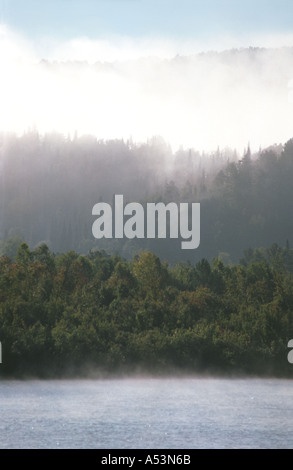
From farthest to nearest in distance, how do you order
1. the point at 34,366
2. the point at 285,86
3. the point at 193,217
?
the point at 193,217 → the point at 285,86 → the point at 34,366

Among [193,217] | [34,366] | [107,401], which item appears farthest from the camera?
A: [193,217]

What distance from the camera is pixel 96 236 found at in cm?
2698

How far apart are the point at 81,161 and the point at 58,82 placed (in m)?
3.27

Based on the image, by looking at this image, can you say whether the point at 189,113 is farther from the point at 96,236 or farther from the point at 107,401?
the point at 107,401

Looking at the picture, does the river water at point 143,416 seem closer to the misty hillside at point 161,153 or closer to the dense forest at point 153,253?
the dense forest at point 153,253

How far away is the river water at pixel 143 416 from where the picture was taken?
12.2 metres

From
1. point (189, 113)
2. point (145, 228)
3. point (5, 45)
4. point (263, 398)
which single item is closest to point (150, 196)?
point (145, 228)

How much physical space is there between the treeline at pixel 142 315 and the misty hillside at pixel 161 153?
1708 mm

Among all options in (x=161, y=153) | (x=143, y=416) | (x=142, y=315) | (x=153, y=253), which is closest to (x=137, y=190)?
(x=161, y=153)

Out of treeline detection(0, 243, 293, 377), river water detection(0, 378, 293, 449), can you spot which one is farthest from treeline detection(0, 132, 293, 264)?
river water detection(0, 378, 293, 449)

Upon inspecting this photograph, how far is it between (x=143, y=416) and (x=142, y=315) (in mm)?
8168

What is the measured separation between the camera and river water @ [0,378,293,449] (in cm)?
1225

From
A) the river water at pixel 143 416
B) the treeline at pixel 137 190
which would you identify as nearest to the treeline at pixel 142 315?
the treeline at pixel 137 190

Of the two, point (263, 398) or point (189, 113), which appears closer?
point (263, 398)
